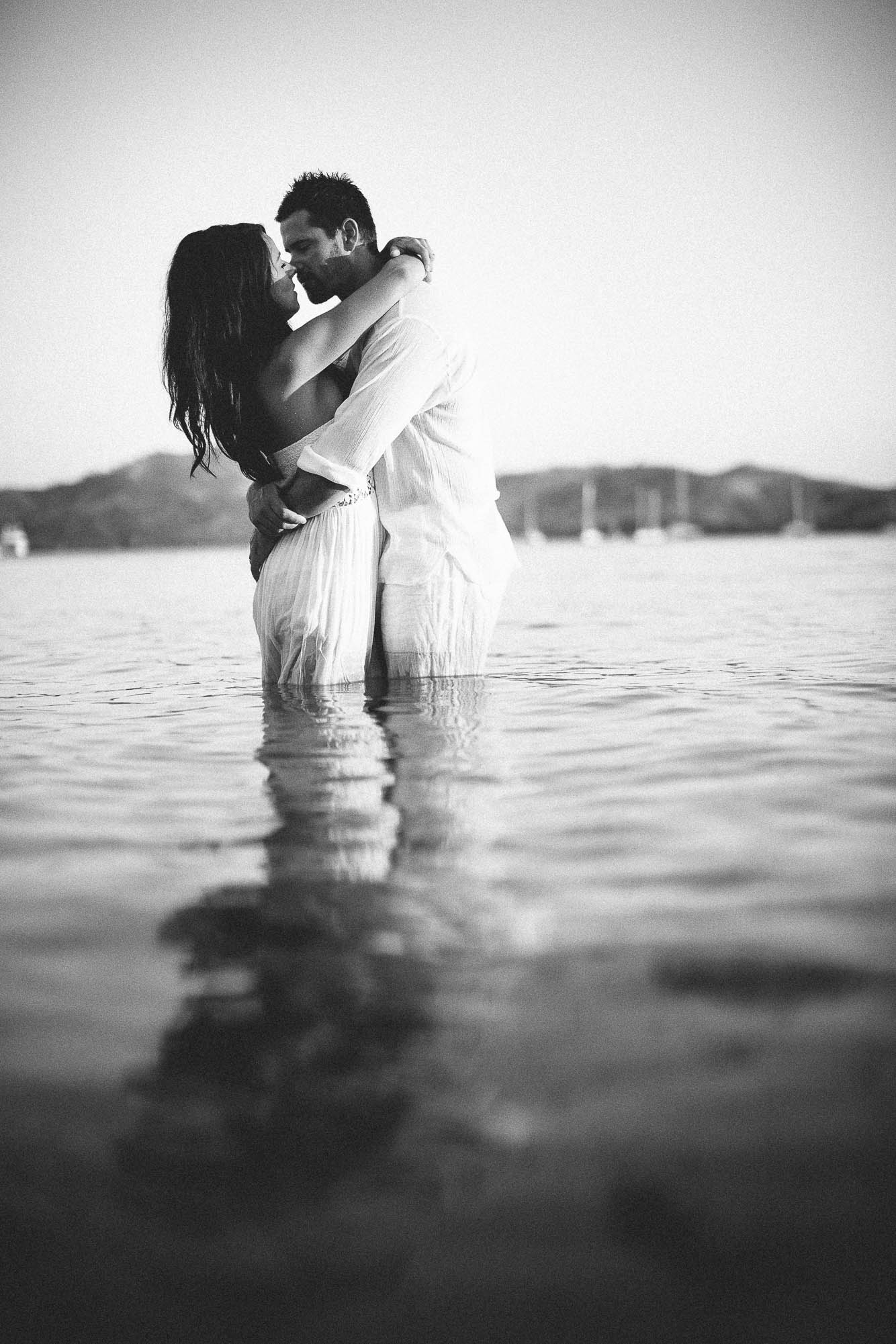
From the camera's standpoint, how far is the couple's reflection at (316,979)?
1248 mm

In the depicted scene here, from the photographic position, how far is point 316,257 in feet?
15.6

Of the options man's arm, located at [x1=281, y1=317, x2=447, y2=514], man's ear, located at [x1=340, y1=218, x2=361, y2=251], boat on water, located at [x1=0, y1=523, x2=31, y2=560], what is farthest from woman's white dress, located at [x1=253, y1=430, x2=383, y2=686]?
boat on water, located at [x1=0, y1=523, x2=31, y2=560]

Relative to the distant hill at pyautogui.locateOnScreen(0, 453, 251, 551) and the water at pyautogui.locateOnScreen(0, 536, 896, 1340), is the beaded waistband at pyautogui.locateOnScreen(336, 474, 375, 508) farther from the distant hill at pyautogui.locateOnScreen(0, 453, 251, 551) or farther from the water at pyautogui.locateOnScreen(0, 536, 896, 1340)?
the distant hill at pyautogui.locateOnScreen(0, 453, 251, 551)

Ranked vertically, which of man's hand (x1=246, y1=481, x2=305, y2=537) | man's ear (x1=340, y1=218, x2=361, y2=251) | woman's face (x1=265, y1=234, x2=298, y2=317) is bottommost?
man's hand (x1=246, y1=481, x2=305, y2=537)

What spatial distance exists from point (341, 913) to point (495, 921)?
26 centimetres

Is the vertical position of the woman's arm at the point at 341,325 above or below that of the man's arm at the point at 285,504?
above

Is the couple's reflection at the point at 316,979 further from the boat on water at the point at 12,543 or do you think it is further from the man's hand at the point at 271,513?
the boat on water at the point at 12,543

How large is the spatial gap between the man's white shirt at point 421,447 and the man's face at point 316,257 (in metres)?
0.33

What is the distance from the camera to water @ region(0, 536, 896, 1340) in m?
1.05

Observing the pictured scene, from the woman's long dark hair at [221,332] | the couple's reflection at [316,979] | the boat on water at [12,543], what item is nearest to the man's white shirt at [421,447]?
the woman's long dark hair at [221,332]

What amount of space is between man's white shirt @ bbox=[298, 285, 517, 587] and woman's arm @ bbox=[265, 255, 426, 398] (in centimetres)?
11

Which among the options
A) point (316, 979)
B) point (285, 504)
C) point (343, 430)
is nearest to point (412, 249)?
point (343, 430)

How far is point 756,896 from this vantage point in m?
2.05

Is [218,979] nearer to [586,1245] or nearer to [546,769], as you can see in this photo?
[586,1245]
